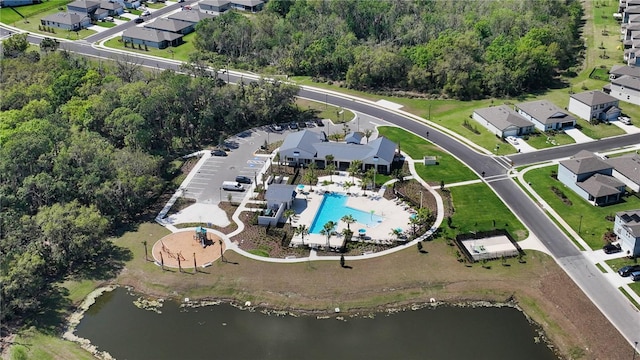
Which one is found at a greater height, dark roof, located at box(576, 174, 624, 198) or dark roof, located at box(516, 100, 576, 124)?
dark roof, located at box(516, 100, 576, 124)

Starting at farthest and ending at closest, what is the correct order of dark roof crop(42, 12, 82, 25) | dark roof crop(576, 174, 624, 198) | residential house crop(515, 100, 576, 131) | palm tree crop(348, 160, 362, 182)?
dark roof crop(42, 12, 82, 25)
residential house crop(515, 100, 576, 131)
palm tree crop(348, 160, 362, 182)
dark roof crop(576, 174, 624, 198)

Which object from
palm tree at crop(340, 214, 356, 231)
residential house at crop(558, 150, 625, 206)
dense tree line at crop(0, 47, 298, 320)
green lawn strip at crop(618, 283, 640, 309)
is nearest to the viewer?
green lawn strip at crop(618, 283, 640, 309)

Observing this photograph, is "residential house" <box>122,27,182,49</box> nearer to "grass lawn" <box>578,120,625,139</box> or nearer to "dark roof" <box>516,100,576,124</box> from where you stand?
"dark roof" <box>516,100,576,124</box>

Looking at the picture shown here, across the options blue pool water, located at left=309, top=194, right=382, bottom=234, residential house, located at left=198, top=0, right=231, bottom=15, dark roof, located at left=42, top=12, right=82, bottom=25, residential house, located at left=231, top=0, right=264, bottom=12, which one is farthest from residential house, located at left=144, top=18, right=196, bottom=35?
blue pool water, located at left=309, top=194, right=382, bottom=234

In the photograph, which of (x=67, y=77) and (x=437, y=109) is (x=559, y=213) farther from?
(x=67, y=77)

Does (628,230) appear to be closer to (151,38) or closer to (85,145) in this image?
(85,145)

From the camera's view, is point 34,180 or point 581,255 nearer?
point 581,255

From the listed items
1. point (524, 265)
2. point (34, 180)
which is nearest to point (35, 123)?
point (34, 180)
